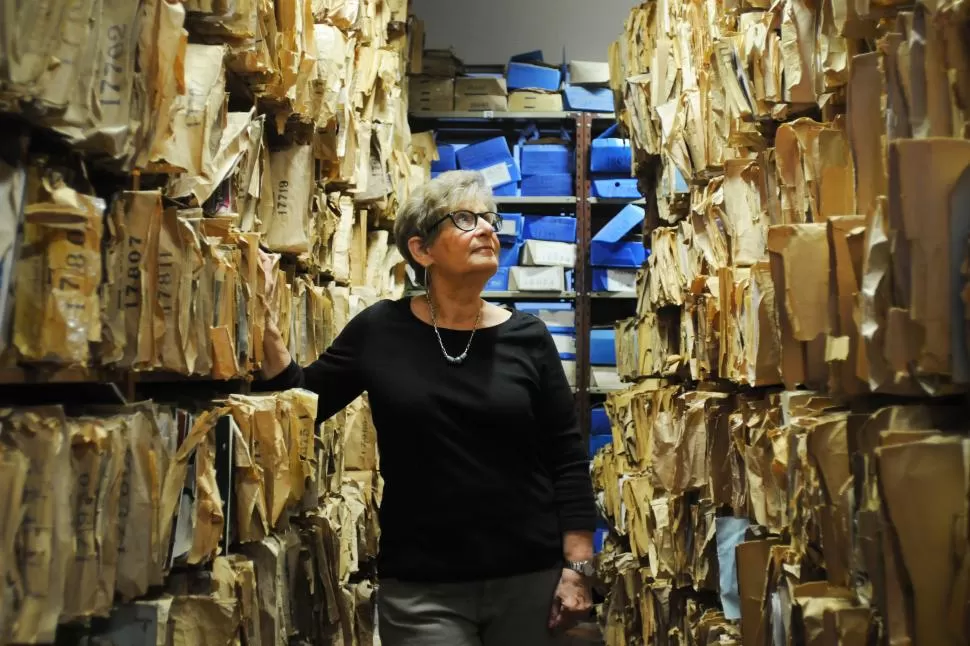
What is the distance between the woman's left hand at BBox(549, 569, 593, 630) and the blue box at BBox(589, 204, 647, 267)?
3.55 m

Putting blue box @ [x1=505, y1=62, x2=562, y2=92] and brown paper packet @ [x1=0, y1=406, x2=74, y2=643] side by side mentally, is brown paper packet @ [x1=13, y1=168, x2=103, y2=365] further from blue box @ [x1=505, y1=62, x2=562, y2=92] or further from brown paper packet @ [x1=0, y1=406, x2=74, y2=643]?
blue box @ [x1=505, y1=62, x2=562, y2=92]

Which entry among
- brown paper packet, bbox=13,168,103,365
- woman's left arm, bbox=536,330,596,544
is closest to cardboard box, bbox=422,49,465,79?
woman's left arm, bbox=536,330,596,544

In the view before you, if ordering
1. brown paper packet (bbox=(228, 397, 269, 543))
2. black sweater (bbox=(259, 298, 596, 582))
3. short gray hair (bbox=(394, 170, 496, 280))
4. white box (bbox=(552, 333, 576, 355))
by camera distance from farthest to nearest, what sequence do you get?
white box (bbox=(552, 333, 576, 355)) < short gray hair (bbox=(394, 170, 496, 280)) < black sweater (bbox=(259, 298, 596, 582)) < brown paper packet (bbox=(228, 397, 269, 543))

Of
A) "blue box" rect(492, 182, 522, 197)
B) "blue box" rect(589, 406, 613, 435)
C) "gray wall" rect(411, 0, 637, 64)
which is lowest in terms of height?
"blue box" rect(589, 406, 613, 435)

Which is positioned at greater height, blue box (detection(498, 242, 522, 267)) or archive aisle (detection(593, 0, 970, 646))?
blue box (detection(498, 242, 522, 267))

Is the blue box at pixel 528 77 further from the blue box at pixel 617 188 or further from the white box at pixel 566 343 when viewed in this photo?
the white box at pixel 566 343

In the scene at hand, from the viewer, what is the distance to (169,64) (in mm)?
1341

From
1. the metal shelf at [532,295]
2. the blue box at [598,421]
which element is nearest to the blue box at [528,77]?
the metal shelf at [532,295]

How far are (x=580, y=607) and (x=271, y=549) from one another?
616 mm

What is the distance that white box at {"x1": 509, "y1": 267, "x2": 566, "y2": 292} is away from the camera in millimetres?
5449

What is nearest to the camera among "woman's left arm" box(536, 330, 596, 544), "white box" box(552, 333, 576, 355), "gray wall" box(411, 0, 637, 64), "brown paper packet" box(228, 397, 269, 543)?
"brown paper packet" box(228, 397, 269, 543)

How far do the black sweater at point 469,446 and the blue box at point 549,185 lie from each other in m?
3.51

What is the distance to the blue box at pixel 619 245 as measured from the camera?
17.7 ft

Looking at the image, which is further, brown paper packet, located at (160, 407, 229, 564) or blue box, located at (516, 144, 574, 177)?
blue box, located at (516, 144, 574, 177)
